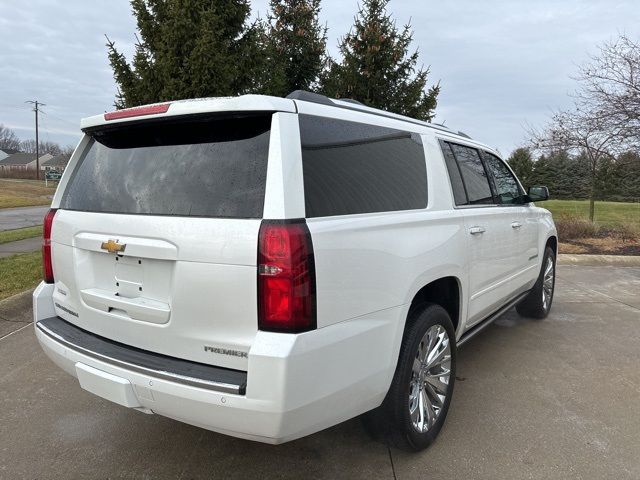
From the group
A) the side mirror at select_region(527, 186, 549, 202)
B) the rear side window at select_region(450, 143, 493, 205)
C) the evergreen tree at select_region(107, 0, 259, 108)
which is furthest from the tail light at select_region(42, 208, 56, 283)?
the evergreen tree at select_region(107, 0, 259, 108)

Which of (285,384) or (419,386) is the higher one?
(285,384)

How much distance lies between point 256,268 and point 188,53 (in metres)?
6.75

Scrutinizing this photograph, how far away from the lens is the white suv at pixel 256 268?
195 centimetres

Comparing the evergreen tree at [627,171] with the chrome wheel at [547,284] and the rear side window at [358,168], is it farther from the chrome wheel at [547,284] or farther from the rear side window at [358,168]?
the rear side window at [358,168]

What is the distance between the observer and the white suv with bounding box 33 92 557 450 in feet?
6.41

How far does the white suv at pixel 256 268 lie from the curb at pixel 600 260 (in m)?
7.40

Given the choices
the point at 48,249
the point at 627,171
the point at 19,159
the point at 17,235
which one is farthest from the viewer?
the point at 19,159

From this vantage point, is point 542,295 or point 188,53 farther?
point 188,53

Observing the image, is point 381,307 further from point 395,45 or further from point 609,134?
point 609,134

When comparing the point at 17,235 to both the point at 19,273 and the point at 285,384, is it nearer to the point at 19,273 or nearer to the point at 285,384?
the point at 19,273

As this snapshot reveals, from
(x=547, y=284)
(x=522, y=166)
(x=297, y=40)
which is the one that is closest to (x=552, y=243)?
(x=547, y=284)

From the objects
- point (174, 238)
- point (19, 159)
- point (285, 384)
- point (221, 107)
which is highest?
point (19, 159)

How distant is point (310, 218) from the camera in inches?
79.7

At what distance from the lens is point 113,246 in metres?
2.31
